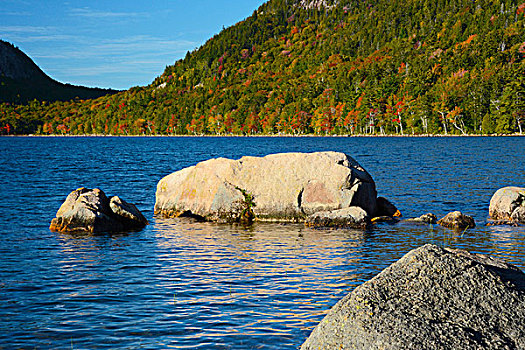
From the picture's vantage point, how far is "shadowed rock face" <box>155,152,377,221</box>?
21828 mm

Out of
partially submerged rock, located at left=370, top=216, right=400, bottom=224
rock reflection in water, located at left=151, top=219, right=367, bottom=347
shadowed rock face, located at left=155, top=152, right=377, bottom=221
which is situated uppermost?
shadowed rock face, located at left=155, top=152, right=377, bottom=221

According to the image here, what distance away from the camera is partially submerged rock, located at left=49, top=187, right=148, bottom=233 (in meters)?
19.7

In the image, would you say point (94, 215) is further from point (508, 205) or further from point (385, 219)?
point (508, 205)

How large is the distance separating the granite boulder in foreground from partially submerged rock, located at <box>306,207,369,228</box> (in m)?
14.2

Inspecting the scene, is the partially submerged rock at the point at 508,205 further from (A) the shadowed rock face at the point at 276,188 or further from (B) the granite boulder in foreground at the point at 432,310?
(B) the granite boulder in foreground at the point at 432,310

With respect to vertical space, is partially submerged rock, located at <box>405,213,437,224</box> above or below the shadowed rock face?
below

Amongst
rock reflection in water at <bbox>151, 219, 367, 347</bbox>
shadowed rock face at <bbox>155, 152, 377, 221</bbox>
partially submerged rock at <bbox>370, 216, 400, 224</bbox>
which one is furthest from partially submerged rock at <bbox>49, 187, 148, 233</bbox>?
partially submerged rock at <bbox>370, 216, 400, 224</bbox>

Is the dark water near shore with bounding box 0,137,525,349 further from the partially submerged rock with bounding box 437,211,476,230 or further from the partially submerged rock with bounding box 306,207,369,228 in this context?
the partially submerged rock with bounding box 306,207,369,228

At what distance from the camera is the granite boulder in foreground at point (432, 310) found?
493 centimetres

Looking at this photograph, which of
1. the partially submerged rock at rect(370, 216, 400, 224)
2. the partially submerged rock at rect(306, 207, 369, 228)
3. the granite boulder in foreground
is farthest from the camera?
the partially submerged rock at rect(370, 216, 400, 224)

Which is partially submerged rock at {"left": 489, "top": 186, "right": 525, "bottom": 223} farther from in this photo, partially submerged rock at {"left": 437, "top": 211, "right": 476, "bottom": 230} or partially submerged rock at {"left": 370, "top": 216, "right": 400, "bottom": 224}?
partially submerged rock at {"left": 370, "top": 216, "right": 400, "bottom": 224}

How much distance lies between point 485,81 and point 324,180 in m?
136

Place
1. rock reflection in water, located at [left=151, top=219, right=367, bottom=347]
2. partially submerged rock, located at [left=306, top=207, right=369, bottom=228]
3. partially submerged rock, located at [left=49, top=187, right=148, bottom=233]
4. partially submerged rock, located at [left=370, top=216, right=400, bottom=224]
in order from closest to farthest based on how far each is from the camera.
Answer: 1. rock reflection in water, located at [left=151, top=219, right=367, bottom=347]
2. partially submerged rock, located at [left=49, top=187, right=148, bottom=233]
3. partially submerged rock, located at [left=306, top=207, right=369, bottom=228]
4. partially submerged rock, located at [left=370, top=216, right=400, bottom=224]

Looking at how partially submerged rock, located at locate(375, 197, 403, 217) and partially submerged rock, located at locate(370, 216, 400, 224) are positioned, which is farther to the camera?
partially submerged rock, located at locate(375, 197, 403, 217)
